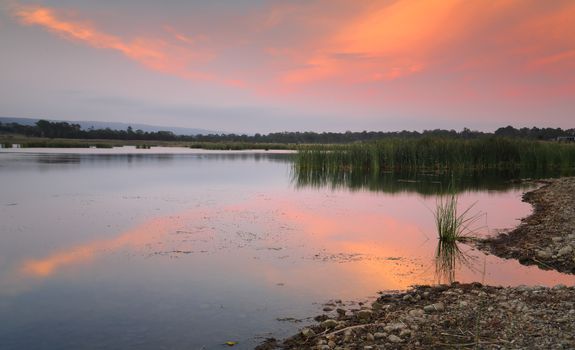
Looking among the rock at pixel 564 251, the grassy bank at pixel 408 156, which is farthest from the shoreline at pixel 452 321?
the grassy bank at pixel 408 156

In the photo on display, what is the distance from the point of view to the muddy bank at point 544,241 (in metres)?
8.16

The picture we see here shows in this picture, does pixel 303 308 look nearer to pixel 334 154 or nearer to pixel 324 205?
pixel 324 205

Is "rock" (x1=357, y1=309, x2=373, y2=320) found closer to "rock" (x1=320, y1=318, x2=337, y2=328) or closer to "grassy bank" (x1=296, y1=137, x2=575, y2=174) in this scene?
"rock" (x1=320, y1=318, x2=337, y2=328)

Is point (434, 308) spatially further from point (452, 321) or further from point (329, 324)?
point (329, 324)

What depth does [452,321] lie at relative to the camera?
496 centimetres

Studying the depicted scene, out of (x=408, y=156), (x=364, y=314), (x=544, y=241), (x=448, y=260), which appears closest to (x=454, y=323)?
(x=364, y=314)

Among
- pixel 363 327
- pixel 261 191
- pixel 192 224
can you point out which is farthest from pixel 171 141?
pixel 363 327

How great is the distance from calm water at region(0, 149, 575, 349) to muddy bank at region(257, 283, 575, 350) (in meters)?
0.59

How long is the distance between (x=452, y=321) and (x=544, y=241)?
5.68m

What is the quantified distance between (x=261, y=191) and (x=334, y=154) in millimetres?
11058

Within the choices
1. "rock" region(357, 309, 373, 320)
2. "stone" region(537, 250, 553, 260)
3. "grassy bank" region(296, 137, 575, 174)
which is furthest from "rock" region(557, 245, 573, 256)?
"grassy bank" region(296, 137, 575, 174)

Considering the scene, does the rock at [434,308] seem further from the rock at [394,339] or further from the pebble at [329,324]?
the pebble at [329,324]

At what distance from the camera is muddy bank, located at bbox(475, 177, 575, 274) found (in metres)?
8.16

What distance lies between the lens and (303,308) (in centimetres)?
601
